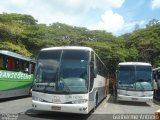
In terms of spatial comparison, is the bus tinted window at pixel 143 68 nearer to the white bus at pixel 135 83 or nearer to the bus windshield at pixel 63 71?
the white bus at pixel 135 83

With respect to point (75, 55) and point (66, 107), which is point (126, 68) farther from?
point (66, 107)

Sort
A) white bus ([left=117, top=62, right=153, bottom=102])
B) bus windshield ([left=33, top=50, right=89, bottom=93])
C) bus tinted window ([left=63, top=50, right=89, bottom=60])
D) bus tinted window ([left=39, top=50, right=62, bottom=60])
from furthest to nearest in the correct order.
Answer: white bus ([left=117, top=62, right=153, bottom=102])
bus tinted window ([left=39, top=50, right=62, bottom=60])
bus tinted window ([left=63, top=50, right=89, bottom=60])
bus windshield ([left=33, top=50, right=89, bottom=93])

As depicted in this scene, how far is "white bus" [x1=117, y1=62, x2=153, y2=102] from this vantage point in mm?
21219

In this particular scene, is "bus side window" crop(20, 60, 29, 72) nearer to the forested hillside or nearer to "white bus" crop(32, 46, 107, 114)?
"white bus" crop(32, 46, 107, 114)

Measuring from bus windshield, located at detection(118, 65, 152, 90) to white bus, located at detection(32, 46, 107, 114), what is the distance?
26.3 feet

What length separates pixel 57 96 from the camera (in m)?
12.9

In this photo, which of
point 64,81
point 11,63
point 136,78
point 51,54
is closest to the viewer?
point 64,81

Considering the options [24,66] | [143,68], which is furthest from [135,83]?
[24,66]

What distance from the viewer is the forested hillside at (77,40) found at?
3644cm

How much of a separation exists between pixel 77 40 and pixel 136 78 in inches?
845

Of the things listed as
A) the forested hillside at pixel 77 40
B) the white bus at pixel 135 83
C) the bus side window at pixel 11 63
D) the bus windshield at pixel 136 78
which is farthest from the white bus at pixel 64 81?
the forested hillside at pixel 77 40

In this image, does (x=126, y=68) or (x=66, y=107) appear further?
(x=126, y=68)

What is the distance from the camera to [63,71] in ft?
43.5

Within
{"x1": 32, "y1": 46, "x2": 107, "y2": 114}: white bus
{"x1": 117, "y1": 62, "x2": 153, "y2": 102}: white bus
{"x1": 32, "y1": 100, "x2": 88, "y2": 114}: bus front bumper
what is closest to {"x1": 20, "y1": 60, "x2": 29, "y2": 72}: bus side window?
{"x1": 117, "y1": 62, "x2": 153, "y2": 102}: white bus
